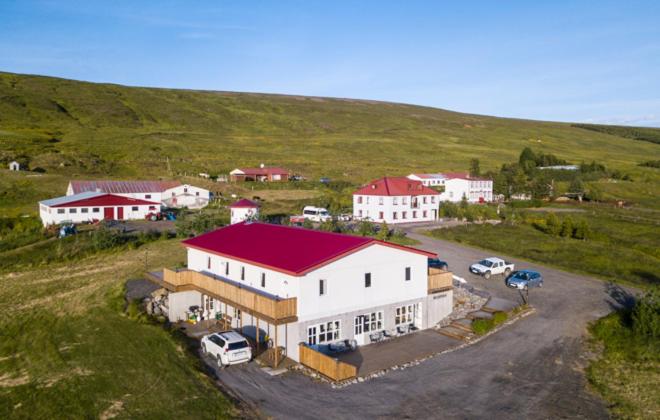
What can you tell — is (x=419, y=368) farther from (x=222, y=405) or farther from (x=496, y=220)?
(x=496, y=220)

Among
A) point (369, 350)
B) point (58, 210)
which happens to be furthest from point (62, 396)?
point (58, 210)

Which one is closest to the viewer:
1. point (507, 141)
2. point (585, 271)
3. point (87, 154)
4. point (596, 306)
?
point (596, 306)

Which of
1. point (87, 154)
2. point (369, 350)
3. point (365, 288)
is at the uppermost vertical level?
point (87, 154)

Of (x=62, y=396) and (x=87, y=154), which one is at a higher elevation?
(x=87, y=154)

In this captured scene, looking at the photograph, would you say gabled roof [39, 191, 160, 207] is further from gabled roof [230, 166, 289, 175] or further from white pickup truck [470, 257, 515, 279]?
white pickup truck [470, 257, 515, 279]

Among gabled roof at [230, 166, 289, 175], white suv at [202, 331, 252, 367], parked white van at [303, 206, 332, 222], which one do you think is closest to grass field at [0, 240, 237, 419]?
white suv at [202, 331, 252, 367]

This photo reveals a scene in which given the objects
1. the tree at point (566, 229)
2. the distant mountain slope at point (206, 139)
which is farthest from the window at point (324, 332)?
the distant mountain slope at point (206, 139)

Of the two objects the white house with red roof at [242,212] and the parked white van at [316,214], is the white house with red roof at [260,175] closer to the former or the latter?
the parked white van at [316,214]
